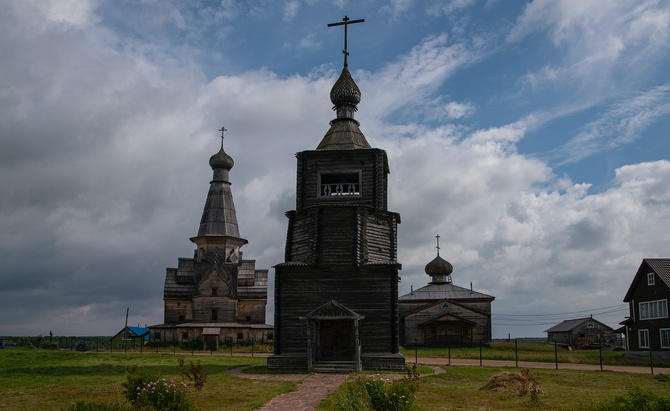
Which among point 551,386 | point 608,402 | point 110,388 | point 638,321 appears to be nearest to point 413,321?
point 638,321

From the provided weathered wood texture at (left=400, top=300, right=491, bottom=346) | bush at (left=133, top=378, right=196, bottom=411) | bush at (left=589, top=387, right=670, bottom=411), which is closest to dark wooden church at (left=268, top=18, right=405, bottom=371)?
bush at (left=133, top=378, right=196, bottom=411)

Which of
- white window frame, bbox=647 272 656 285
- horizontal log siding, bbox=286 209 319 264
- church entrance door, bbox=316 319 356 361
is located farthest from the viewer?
white window frame, bbox=647 272 656 285

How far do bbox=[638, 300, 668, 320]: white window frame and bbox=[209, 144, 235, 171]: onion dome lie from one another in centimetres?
3949

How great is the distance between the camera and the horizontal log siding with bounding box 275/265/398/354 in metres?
28.1

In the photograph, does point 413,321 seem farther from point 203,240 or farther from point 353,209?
point 353,209

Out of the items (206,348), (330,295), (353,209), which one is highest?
(353,209)

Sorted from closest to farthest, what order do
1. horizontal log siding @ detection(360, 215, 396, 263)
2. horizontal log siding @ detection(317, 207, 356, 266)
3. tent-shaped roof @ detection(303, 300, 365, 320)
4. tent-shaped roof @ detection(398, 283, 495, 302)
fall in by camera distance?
tent-shaped roof @ detection(303, 300, 365, 320), horizontal log siding @ detection(317, 207, 356, 266), horizontal log siding @ detection(360, 215, 396, 263), tent-shaped roof @ detection(398, 283, 495, 302)

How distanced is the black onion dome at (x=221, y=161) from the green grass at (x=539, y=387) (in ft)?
128

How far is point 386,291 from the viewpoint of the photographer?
28391 mm

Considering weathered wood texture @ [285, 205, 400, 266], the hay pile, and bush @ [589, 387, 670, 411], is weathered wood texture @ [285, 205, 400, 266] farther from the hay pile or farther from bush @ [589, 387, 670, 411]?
bush @ [589, 387, 670, 411]

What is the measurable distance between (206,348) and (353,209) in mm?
29710

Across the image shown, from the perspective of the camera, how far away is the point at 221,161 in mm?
61094

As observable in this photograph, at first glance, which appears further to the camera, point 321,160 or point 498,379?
point 321,160

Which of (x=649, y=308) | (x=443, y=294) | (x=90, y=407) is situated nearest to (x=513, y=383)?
(x=90, y=407)
